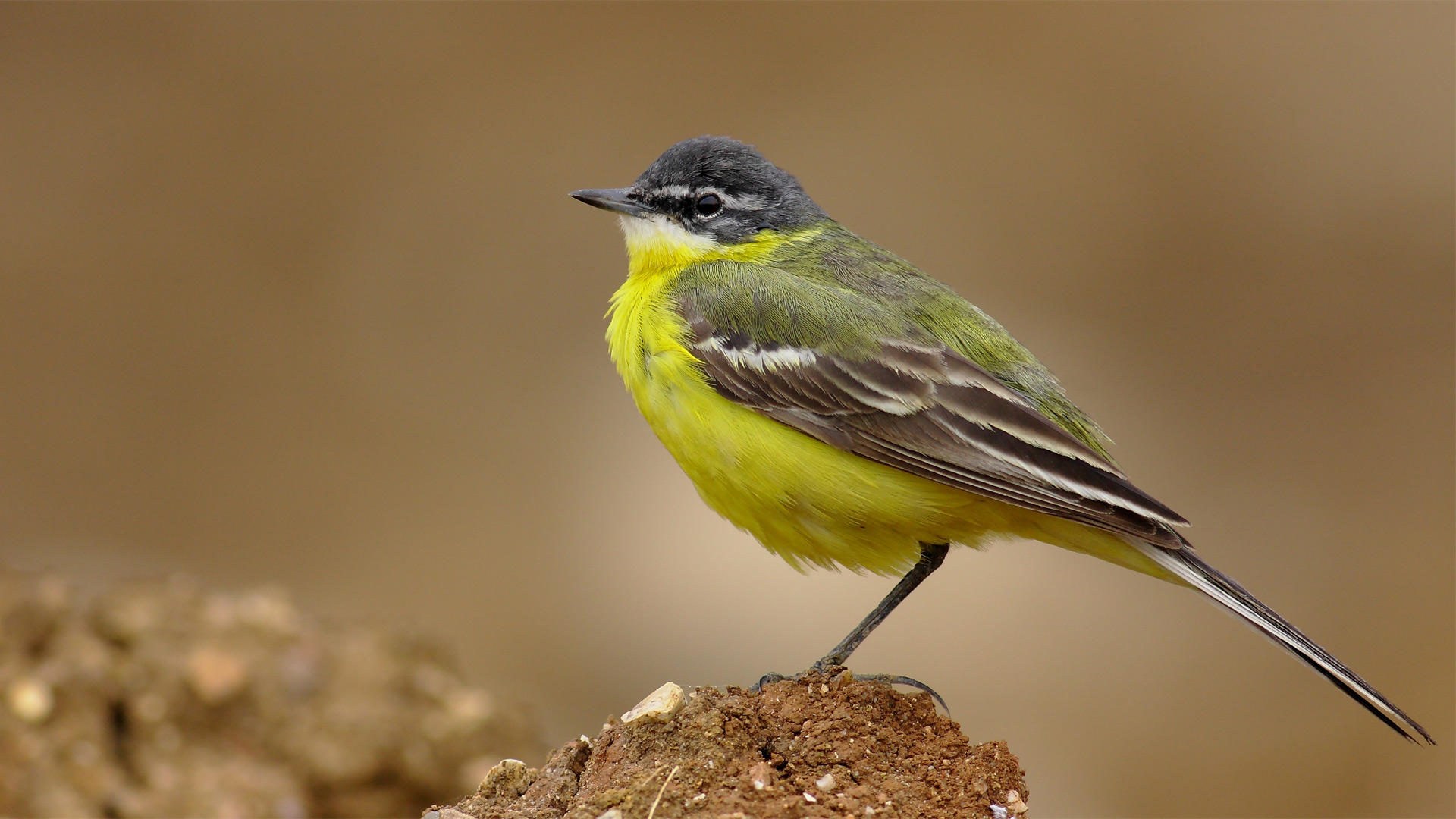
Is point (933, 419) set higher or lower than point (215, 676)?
higher

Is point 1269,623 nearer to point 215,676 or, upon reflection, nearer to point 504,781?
point 504,781

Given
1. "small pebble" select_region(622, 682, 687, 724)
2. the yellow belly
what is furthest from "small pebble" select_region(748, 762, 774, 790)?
the yellow belly

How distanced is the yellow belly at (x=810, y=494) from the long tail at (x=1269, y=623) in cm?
22

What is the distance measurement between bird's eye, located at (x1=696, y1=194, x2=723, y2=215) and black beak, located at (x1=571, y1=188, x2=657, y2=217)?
10.8 inches

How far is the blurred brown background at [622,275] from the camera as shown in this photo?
12.5 metres

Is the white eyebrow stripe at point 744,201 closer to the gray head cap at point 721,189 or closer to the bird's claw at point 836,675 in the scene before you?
the gray head cap at point 721,189

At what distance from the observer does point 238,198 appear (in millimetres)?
14023

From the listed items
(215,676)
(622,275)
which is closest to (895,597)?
(215,676)

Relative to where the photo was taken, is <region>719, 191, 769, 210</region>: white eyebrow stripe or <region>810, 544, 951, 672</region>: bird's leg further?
<region>719, 191, 769, 210</region>: white eyebrow stripe

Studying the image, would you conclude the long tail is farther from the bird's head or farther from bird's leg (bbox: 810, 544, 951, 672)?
the bird's head

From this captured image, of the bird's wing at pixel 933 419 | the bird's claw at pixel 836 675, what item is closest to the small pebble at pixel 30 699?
the bird's claw at pixel 836 675

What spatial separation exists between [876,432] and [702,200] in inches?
82.6

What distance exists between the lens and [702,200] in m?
7.14

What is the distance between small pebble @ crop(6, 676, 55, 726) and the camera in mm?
6109
